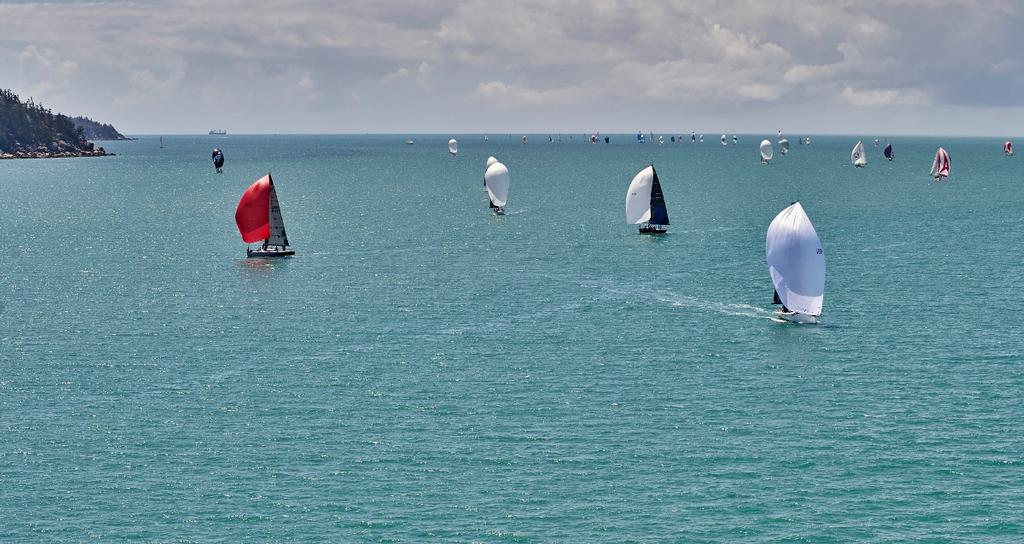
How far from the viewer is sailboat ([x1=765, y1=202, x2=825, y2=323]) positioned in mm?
92688

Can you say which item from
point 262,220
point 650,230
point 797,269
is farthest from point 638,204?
point 797,269

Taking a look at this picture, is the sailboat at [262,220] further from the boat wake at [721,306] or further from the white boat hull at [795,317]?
the white boat hull at [795,317]

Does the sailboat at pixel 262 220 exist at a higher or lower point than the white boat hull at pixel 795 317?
higher

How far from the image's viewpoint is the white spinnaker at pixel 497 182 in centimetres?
17988

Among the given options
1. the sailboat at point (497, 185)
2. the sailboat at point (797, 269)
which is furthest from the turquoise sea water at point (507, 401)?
the sailboat at point (497, 185)

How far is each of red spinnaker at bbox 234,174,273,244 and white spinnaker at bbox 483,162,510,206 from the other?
183 feet

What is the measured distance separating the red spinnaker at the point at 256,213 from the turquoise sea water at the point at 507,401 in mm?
4851

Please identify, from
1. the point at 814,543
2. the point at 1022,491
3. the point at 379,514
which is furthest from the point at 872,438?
the point at 379,514

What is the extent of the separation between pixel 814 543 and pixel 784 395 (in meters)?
22.0

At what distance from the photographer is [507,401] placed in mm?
70688

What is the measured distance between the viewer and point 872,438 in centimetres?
6347

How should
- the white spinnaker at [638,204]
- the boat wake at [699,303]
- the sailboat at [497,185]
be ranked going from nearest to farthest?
the boat wake at [699,303]
the white spinnaker at [638,204]
the sailboat at [497,185]

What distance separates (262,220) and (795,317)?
63672 millimetres

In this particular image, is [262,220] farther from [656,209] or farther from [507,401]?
[507,401]
